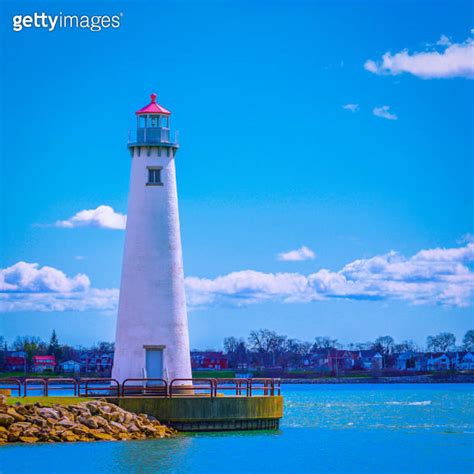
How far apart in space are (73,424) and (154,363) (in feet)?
16.4

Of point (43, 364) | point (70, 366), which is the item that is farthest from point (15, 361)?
point (70, 366)

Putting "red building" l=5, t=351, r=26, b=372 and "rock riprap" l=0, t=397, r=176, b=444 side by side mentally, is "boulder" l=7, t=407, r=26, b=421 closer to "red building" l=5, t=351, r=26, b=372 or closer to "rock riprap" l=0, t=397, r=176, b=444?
"rock riprap" l=0, t=397, r=176, b=444

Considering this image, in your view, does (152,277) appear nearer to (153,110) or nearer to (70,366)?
(153,110)

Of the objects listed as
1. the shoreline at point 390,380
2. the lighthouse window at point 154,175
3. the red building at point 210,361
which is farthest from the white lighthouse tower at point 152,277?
the shoreline at point 390,380

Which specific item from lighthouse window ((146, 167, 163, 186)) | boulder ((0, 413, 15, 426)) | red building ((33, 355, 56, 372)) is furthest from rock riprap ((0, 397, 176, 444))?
red building ((33, 355, 56, 372))

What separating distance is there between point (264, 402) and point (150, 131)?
29.5ft

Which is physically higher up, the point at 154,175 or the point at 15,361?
the point at 154,175

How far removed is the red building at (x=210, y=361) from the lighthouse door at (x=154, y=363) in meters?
122

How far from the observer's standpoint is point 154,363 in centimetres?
3669

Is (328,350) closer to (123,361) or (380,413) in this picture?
(380,413)

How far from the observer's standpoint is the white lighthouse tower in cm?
3669

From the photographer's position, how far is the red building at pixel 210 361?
527ft

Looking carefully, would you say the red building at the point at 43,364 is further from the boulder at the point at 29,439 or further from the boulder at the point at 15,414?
the boulder at the point at 29,439

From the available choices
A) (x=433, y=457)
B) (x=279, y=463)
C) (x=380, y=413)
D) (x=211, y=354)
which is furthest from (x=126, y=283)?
(x=211, y=354)
